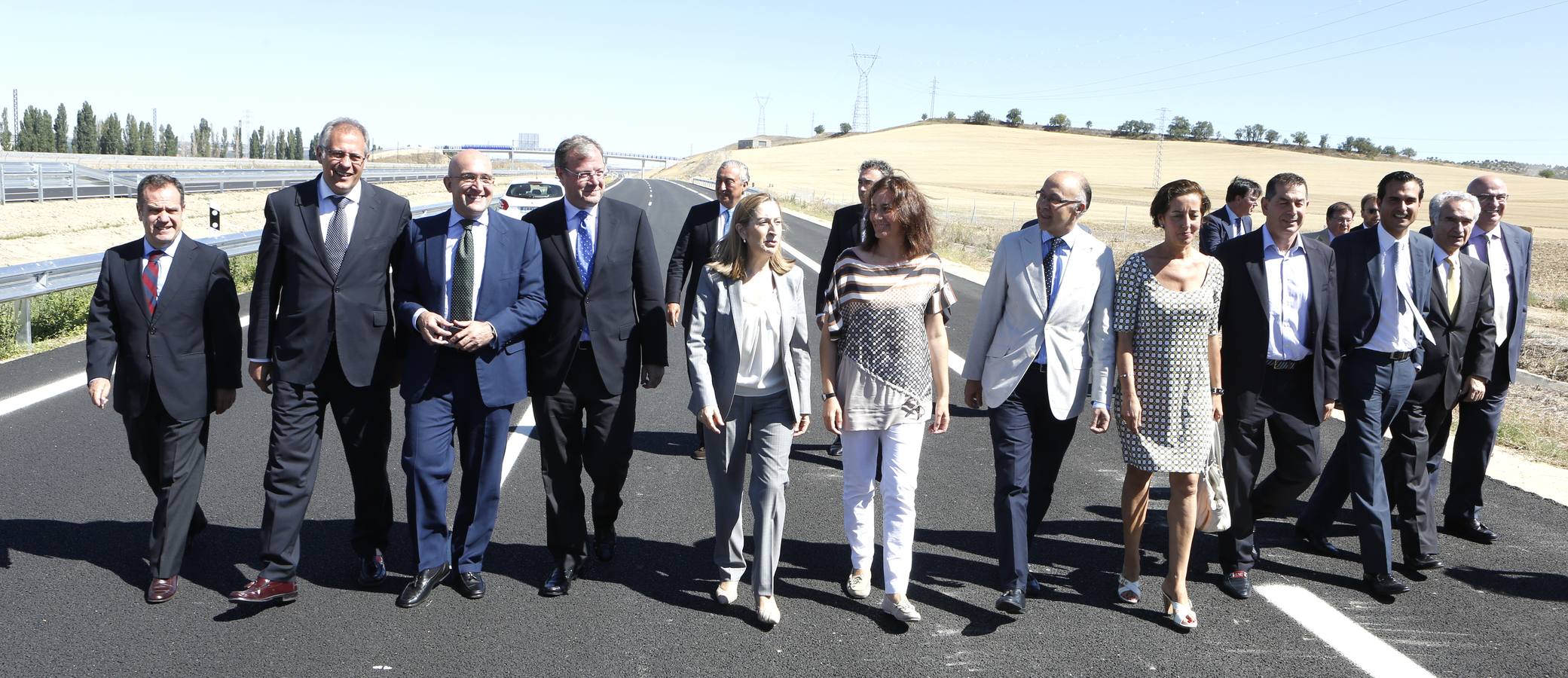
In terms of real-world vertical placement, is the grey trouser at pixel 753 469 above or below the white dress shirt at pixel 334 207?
below

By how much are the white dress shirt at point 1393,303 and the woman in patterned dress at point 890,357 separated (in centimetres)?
220

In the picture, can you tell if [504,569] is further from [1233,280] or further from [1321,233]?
[1321,233]

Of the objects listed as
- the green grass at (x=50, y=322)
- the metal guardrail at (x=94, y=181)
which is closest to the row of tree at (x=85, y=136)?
the metal guardrail at (x=94, y=181)

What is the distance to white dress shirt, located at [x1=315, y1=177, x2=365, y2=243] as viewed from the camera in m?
4.79

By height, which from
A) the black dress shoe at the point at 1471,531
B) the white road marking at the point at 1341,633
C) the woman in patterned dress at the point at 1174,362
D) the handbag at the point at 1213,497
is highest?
the woman in patterned dress at the point at 1174,362

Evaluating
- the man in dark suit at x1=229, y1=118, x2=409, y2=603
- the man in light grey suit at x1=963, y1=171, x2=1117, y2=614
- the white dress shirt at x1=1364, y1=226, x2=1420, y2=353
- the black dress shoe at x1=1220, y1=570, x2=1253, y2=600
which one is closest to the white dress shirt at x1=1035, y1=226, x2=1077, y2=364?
the man in light grey suit at x1=963, y1=171, x2=1117, y2=614

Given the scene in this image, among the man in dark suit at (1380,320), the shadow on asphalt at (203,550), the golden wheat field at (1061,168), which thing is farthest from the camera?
the golden wheat field at (1061,168)

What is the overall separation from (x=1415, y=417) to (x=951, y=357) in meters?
6.21

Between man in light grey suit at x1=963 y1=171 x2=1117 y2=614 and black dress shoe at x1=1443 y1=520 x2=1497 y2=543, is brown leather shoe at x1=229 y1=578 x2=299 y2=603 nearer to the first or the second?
man in light grey suit at x1=963 y1=171 x2=1117 y2=614

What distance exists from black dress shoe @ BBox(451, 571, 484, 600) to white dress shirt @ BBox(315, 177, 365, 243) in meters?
Result: 1.49

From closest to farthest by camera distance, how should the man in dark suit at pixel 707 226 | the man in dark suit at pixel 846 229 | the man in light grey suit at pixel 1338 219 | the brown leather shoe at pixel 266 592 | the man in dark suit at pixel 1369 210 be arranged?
the brown leather shoe at pixel 266 592
the man in dark suit at pixel 846 229
the man in dark suit at pixel 707 226
the man in light grey suit at pixel 1338 219
the man in dark suit at pixel 1369 210

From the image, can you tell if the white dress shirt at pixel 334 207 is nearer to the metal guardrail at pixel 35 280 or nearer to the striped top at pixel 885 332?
the striped top at pixel 885 332

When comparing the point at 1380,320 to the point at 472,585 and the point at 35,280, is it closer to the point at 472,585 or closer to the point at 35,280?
the point at 472,585

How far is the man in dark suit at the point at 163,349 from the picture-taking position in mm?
4719
